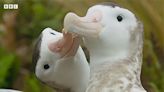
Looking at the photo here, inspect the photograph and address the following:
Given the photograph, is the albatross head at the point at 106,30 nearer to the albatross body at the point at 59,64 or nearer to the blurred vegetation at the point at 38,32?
the albatross body at the point at 59,64

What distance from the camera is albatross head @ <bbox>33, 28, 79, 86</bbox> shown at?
0.89 m

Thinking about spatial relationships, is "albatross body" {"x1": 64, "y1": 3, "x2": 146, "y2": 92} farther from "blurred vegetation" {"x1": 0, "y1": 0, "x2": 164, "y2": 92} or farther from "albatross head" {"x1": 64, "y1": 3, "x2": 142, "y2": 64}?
"blurred vegetation" {"x1": 0, "y1": 0, "x2": 164, "y2": 92}

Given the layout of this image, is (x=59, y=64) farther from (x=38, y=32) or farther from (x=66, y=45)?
(x=38, y=32)

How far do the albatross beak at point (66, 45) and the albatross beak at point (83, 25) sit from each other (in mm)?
33

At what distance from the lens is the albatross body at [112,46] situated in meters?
0.82

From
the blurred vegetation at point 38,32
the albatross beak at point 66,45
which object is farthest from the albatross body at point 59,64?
the blurred vegetation at point 38,32

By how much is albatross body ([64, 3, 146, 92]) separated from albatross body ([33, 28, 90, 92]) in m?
0.06

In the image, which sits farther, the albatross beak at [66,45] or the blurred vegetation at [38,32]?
the blurred vegetation at [38,32]

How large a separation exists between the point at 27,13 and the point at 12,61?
0.29 metres

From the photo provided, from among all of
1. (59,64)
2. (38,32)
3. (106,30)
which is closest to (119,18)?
(106,30)

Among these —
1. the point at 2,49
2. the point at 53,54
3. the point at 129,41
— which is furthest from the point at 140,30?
the point at 2,49

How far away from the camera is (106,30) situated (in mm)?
822

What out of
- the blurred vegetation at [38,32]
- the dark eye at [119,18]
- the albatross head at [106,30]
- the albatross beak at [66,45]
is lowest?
the blurred vegetation at [38,32]

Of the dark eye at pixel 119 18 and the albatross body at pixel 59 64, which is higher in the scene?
the dark eye at pixel 119 18
